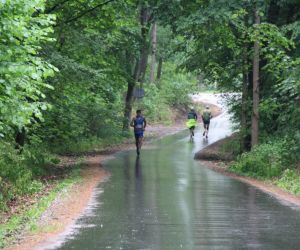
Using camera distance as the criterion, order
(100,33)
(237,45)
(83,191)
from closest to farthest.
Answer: (83,191) → (237,45) → (100,33)

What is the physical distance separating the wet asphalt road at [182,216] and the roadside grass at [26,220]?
2.88 ft

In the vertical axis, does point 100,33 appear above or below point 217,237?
above

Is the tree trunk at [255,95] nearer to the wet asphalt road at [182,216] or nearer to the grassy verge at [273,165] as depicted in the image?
the grassy verge at [273,165]

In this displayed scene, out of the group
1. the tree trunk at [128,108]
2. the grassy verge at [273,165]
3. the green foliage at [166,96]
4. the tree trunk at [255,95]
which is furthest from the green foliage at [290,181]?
the green foliage at [166,96]

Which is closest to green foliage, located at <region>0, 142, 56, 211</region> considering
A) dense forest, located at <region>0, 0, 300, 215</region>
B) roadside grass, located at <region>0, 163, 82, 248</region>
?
dense forest, located at <region>0, 0, 300, 215</region>

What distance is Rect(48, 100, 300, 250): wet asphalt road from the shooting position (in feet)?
Answer: 28.2

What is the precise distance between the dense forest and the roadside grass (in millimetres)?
797

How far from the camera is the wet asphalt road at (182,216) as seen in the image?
859 centimetres

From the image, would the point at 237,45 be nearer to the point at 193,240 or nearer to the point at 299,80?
the point at 299,80

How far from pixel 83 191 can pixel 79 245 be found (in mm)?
5878

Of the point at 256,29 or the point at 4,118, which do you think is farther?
the point at 256,29

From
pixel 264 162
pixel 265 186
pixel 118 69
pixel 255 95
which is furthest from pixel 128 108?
pixel 265 186

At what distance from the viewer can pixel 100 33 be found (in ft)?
80.2

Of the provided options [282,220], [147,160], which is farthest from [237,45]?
[282,220]
